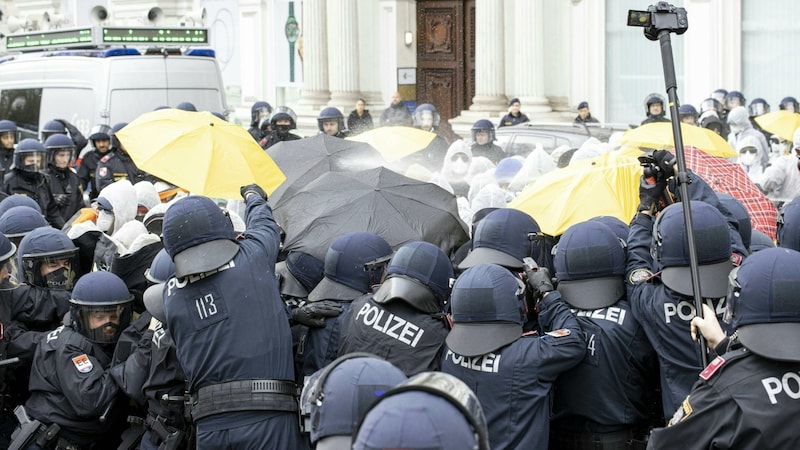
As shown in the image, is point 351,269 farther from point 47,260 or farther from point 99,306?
point 47,260

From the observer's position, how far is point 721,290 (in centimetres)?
478

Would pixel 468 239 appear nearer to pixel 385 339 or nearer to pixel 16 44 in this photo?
pixel 385 339

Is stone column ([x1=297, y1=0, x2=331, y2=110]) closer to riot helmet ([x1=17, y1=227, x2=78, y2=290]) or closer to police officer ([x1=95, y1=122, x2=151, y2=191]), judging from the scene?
police officer ([x1=95, y1=122, x2=151, y2=191])

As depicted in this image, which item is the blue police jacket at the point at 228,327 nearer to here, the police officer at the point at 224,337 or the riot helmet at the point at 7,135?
the police officer at the point at 224,337

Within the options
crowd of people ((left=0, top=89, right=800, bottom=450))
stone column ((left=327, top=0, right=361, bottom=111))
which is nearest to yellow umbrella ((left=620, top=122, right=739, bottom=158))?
crowd of people ((left=0, top=89, right=800, bottom=450))

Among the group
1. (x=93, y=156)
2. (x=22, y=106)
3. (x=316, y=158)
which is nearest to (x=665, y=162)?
(x=316, y=158)

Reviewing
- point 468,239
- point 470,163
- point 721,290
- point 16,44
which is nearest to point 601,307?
point 721,290

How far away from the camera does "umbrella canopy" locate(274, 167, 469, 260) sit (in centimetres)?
726

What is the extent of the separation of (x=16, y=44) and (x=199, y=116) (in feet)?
37.4

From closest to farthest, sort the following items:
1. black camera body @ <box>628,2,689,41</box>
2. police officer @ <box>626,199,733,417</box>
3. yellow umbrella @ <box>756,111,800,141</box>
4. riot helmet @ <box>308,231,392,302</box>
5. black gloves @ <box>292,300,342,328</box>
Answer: police officer @ <box>626,199,733,417</box> < black camera body @ <box>628,2,689,41</box> < black gloves @ <box>292,300,342,328</box> < riot helmet @ <box>308,231,392,302</box> < yellow umbrella @ <box>756,111,800,141</box>

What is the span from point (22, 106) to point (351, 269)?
12.3 metres

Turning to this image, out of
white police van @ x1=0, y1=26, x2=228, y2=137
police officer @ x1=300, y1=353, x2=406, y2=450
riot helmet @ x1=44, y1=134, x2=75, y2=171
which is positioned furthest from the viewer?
white police van @ x1=0, y1=26, x2=228, y2=137

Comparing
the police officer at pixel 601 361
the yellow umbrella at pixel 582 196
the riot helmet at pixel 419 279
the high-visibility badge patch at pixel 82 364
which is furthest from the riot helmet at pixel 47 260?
the police officer at pixel 601 361

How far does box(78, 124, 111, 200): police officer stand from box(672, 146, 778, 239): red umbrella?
344 inches
